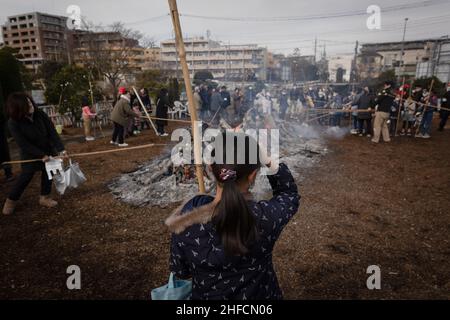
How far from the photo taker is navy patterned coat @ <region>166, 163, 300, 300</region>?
1.43 meters

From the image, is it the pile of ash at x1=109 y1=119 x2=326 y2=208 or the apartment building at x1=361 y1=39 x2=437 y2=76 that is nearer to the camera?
the pile of ash at x1=109 y1=119 x2=326 y2=208

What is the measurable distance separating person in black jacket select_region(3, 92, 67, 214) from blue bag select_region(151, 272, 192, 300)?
4.35 meters

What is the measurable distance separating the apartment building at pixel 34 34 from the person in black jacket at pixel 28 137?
178 ft

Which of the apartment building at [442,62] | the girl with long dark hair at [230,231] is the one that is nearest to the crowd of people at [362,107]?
the girl with long dark hair at [230,231]

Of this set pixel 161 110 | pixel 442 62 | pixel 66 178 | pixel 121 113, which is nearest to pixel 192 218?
pixel 66 178

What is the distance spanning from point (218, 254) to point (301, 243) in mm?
3101

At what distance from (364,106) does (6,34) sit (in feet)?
252

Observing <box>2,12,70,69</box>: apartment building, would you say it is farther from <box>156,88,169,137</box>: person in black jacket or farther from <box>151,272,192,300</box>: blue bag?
<box>151,272,192,300</box>: blue bag

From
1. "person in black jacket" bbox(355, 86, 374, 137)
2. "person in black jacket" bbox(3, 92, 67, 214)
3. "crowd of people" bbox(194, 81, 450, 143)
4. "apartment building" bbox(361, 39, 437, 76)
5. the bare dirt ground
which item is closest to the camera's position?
the bare dirt ground

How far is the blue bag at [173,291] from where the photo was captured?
5.43 feet

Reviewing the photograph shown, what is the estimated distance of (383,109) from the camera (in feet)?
35.2

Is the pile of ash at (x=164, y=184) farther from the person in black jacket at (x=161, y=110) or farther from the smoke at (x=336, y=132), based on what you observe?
the smoke at (x=336, y=132)

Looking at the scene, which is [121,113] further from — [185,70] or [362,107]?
[362,107]

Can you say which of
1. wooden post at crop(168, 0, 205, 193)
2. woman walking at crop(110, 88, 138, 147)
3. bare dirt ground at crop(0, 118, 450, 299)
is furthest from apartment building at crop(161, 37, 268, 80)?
wooden post at crop(168, 0, 205, 193)
